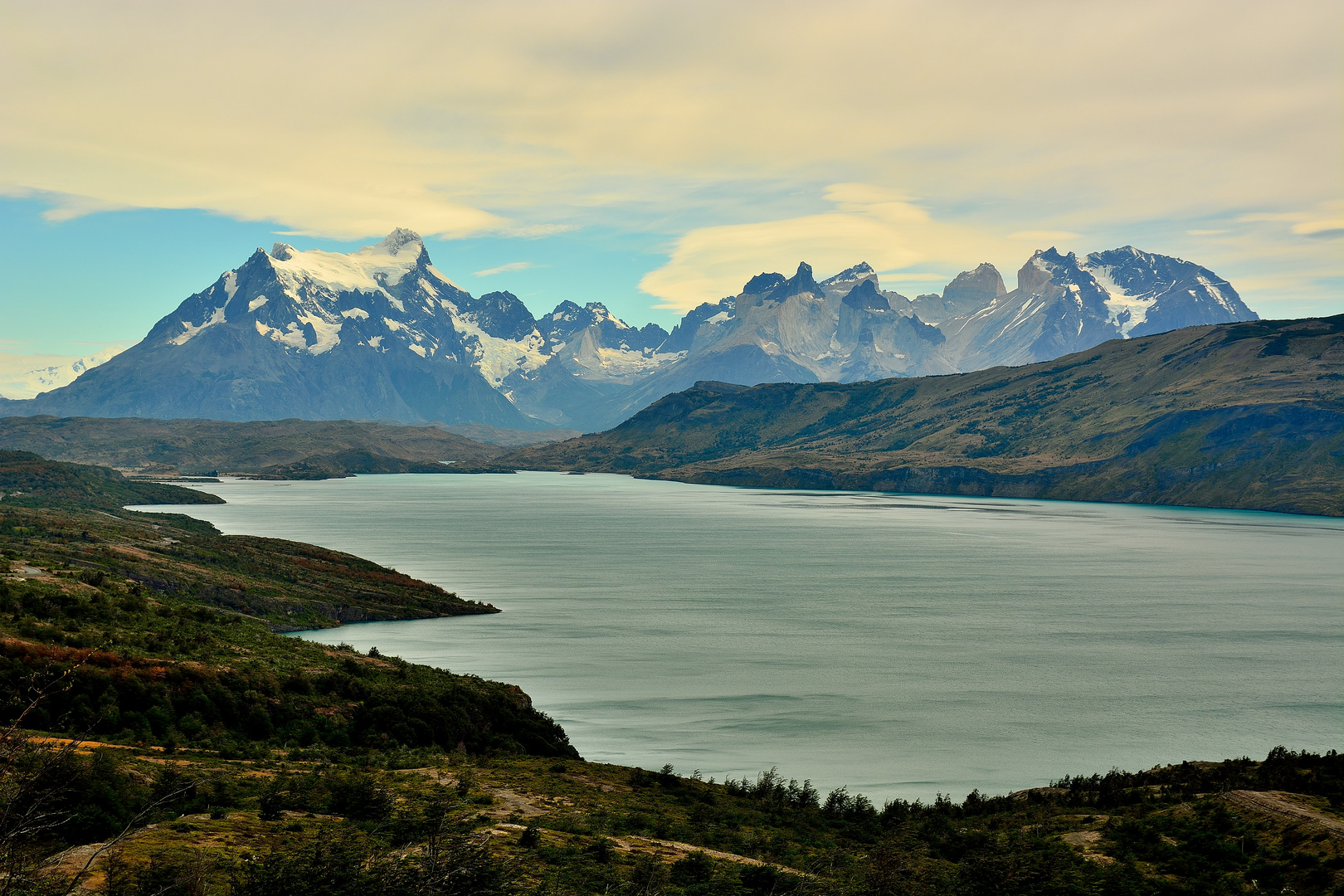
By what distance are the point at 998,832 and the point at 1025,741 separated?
31.6 m

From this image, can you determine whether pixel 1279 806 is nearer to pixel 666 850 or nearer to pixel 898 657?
pixel 666 850

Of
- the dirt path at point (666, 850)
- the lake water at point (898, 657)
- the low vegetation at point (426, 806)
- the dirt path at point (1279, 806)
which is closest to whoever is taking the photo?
the low vegetation at point (426, 806)

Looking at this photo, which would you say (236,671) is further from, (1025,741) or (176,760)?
(1025,741)

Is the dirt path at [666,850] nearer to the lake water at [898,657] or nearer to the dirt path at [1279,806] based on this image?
the dirt path at [1279,806]

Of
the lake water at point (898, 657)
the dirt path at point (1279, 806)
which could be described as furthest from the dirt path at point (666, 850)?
the lake water at point (898, 657)

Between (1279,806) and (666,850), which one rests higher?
(1279,806)

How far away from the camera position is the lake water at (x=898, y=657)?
6606 cm

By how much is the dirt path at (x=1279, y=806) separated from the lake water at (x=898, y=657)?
18.9 meters

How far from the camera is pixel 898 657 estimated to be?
9488cm

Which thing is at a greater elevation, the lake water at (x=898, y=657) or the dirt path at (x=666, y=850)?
the dirt path at (x=666, y=850)

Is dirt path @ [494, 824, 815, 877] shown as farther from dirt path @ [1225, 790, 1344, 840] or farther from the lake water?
the lake water

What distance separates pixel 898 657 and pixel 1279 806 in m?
56.5

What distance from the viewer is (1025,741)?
223ft

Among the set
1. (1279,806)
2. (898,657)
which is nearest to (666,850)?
(1279,806)
